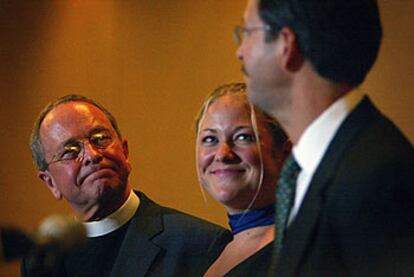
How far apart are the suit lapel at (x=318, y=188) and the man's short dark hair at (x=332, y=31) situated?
71 millimetres

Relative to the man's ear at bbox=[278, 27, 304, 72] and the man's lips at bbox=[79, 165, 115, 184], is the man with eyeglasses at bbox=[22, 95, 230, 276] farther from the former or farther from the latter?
the man's ear at bbox=[278, 27, 304, 72]

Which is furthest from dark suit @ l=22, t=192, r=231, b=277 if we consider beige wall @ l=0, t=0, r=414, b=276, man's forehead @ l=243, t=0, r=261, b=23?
beige wall @ l=0, t=0, r=414, b=276

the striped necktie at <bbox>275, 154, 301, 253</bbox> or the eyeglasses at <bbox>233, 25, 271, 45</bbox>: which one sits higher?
the eyeglasses at <bbox>233, 25, 271, 45</bbox>

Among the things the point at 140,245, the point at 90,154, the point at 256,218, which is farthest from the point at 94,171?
the point at 256,218

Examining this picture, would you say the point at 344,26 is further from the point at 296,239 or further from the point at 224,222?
the point at 224,222

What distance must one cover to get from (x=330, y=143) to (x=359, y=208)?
0.13m

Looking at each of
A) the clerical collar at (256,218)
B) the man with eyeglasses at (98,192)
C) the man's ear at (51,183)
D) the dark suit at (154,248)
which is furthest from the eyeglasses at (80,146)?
the clerical collar at (256,218)

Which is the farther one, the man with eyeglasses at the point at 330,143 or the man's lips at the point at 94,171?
the man's lips at the point at 94,171

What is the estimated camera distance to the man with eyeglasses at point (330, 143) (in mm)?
1189

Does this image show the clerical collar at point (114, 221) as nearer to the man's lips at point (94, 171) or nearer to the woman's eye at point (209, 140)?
the man's lips at point (94, 171)

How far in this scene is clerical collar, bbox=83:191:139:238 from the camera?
2400 millimetres

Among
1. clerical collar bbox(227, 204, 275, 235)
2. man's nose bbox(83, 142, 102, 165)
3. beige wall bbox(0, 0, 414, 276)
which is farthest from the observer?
beige wall bbox(0, 0, 414, 276)

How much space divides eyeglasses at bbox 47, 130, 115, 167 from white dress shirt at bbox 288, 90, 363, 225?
47.3 inches

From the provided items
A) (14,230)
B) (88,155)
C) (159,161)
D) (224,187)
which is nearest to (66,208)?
(159,161)
